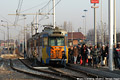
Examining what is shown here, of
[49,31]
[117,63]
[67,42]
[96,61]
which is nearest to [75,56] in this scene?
[67,42]

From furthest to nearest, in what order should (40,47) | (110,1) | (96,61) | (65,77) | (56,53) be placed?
(40,47) < (56,53) < (96,61) < (110,1) < (65,77)

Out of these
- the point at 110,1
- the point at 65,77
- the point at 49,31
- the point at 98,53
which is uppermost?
the point at 110,1

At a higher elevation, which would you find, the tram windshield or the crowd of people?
the tram windshield

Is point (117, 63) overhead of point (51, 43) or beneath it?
beneath

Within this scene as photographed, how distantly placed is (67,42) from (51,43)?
4.76 feet

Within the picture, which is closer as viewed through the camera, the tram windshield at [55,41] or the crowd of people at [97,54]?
the crowd of people at [97,54]

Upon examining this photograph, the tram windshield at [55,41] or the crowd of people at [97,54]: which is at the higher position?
the tram windshield at [55,41]

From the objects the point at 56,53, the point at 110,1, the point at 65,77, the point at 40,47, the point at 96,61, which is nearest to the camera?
the point at 65,77

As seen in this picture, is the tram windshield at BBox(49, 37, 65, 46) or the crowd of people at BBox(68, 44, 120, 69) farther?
the tram windshield at BBox(49, 37, 65, 46)

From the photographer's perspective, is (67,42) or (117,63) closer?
(117,63)

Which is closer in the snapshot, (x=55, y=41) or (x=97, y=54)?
(x=97, y=54)

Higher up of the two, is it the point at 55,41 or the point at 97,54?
the point at 55,41

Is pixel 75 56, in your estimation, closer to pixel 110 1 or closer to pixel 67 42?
pixel 67 42

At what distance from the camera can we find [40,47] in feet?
82.0
